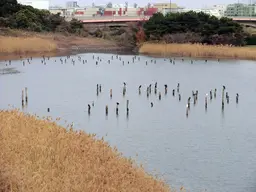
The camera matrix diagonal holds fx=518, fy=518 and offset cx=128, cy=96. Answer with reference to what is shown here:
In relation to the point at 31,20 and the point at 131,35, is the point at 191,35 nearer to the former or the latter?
the point at 131,35

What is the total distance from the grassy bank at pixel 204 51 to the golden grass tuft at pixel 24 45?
21.4m

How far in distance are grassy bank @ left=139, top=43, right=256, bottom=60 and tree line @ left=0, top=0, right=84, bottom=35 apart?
101 ft

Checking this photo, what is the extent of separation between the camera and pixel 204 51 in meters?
93.8

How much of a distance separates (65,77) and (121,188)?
45.5 m

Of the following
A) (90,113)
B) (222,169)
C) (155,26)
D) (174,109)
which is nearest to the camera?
(222,169)

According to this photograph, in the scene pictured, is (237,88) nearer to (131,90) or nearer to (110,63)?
(131,90)

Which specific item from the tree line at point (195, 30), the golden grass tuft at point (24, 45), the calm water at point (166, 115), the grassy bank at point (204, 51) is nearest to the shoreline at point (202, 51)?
the grassy bank at point (204, 51)

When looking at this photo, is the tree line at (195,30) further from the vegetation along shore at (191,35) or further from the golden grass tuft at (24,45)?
the golden grass tuft at (24,45)

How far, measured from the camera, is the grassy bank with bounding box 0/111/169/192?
18.9 metres

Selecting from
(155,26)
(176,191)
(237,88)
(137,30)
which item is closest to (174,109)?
(237,88)

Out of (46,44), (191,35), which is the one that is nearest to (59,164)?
(46,44)

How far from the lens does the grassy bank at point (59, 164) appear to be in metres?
18.9

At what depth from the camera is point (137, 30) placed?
11912 cm

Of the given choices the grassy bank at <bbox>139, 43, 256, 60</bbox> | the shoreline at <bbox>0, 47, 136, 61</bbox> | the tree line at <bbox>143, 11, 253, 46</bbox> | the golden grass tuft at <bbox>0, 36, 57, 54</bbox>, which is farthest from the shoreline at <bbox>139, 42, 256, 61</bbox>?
the golden grass tuft at <bbox>0, 36, 57, 54</bbox>
